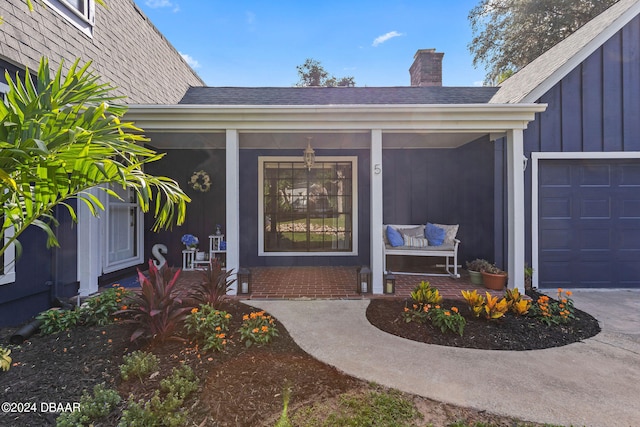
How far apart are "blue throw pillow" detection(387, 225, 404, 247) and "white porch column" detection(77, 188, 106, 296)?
4444 millimetres

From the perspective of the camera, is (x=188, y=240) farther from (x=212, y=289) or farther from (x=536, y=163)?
(x=536, y=163)

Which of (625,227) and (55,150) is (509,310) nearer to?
(625,227)

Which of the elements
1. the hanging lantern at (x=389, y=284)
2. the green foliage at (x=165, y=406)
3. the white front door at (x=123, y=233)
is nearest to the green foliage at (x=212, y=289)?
the green foliage at (x=165, y=406)

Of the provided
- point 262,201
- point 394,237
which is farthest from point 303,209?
point 394,237

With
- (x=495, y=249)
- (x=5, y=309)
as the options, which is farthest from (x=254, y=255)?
(x=495, y=249)

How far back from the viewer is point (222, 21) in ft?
35.4

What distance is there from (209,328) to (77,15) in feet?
15.0

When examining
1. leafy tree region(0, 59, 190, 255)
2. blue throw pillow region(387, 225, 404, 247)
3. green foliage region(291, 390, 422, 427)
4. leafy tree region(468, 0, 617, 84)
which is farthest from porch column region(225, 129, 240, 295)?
leafy tree region(468, 0, 617, 84)

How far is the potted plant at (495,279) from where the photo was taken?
435 cm

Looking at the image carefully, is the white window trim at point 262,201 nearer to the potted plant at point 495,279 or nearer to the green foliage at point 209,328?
the potted plant at point 495,279

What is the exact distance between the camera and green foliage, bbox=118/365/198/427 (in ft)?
5.96

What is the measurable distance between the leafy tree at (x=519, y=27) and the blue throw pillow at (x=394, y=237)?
12.2 meters

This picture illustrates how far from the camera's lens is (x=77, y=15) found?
426cm

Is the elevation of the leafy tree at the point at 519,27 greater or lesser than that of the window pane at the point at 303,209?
greater
